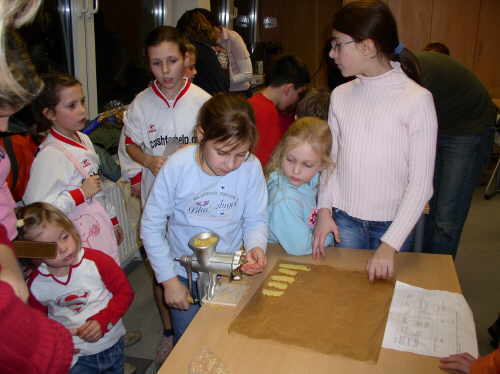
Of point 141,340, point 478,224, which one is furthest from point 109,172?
point 478,224

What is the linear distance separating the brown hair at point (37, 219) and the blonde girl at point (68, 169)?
18cm

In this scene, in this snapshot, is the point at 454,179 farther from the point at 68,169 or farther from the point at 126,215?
the point at 126,215

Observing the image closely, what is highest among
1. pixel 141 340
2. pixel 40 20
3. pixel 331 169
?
pixel 40 20

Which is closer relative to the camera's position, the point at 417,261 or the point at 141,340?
the point at 417,261

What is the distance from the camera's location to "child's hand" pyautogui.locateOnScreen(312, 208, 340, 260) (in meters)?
1.44

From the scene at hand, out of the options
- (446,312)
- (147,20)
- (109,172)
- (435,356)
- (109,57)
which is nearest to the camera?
(435,356)

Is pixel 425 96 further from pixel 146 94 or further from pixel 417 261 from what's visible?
pixel 146 94

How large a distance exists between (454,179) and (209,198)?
4.75 feet

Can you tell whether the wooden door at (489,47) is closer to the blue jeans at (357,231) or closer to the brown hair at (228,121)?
the blue jeans at (357,231)

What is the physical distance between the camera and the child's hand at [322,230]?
1.44m

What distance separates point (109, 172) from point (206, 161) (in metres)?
1.13

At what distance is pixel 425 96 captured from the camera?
4.38ft

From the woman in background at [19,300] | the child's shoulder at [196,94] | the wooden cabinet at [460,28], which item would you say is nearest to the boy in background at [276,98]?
the child's shoulder at [196,94]

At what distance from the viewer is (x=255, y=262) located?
1276mm
